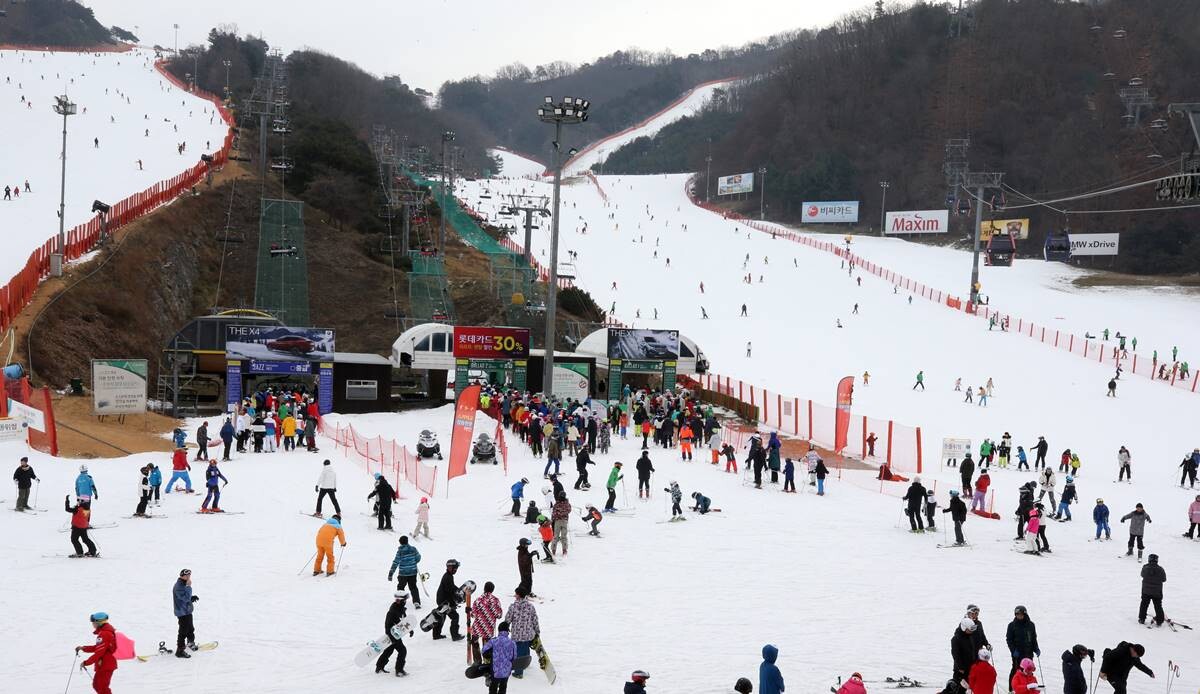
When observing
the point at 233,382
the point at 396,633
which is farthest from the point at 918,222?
the point at 396,633

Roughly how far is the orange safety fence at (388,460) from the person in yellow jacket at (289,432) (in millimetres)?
1296

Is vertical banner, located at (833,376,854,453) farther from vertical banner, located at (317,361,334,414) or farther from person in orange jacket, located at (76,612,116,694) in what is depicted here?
person in orange jacket, located at (76,612,116,694)

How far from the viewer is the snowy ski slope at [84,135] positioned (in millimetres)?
46812

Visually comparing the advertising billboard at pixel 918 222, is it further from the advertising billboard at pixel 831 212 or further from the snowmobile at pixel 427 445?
the snowmobile at pixel 427 445

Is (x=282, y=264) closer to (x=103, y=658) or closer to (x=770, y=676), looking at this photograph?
(x=103, y=658)

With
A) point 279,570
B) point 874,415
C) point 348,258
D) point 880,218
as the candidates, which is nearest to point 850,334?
point 874,415

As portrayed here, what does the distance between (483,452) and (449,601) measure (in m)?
12.6

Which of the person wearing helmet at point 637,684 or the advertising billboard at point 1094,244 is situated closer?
the person wearing helmet at point 637,684

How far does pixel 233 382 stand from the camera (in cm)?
3058

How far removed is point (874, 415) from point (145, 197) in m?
37.4

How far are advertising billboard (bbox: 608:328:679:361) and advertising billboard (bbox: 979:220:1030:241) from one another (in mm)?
57656

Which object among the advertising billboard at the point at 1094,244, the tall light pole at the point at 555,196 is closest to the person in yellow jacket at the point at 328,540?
the tall light pole at the point at 555,196

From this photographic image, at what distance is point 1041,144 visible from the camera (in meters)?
105

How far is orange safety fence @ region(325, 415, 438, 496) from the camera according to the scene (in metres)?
22.3
